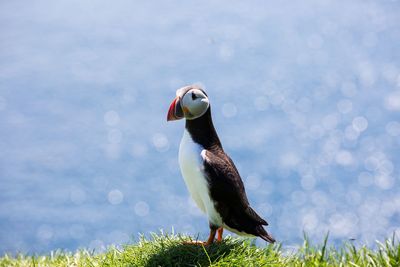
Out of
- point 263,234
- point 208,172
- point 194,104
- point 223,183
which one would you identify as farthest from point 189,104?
point 263,234

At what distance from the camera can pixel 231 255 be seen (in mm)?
5273

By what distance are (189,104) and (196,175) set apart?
0.55m

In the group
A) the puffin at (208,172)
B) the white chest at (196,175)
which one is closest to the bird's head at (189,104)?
the puffin at (208,172)

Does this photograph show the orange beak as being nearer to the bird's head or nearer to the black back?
the bird's head

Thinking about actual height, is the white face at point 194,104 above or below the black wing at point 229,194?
above

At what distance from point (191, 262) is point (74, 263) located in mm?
1570

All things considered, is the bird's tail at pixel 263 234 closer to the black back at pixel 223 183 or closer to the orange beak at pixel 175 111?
the black back at pixel 223 183

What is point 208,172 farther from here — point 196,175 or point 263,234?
point 263,234

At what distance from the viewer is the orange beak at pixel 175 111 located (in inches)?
206

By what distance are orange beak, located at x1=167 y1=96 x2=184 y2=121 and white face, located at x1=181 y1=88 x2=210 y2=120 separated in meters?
0.03

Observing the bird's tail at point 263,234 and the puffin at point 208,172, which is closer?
the puffin at point 208,172

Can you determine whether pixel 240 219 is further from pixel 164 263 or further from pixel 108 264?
pixel 108 264

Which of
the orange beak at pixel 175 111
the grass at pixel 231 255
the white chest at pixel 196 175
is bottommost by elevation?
the grass at pixel 231 255

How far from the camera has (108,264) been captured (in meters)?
5.54
